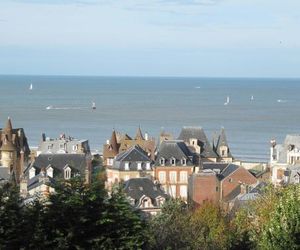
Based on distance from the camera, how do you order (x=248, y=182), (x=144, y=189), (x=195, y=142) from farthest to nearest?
1. (x=195, y=142)
2. (x=248, y=182)
3. (x=144, y=189)

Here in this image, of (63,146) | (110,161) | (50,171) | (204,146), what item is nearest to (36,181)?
(50,171)

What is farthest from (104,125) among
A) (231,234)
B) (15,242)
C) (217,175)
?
(15,242)

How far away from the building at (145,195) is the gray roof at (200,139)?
15.2 meters

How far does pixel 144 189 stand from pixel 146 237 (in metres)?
20.6

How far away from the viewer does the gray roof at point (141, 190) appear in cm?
4259

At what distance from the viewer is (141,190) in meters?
43.2

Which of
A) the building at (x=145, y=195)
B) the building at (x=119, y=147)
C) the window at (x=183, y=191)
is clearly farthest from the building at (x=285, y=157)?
the building at (x=145, y=195)

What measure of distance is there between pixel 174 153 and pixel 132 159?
2.90 metres

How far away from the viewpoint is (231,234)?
29250 mm

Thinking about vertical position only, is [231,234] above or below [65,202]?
below

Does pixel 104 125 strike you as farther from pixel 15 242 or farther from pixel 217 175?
pixel 15 242

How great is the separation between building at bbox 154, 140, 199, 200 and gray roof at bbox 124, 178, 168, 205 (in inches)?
315

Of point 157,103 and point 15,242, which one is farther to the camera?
point 157,103

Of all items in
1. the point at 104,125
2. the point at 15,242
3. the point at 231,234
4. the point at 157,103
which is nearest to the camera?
the point at 15,242
